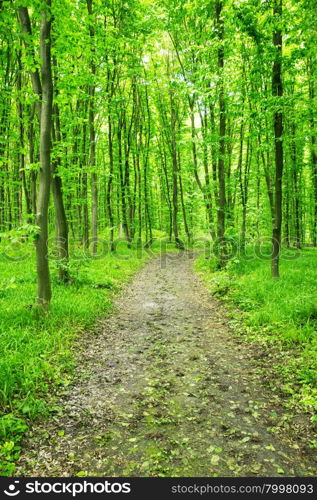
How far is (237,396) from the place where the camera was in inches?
199

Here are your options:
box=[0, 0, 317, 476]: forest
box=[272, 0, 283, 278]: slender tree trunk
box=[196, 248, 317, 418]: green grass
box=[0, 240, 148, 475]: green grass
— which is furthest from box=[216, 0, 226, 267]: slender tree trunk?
box=[0, 240, 148, 475]: green grass

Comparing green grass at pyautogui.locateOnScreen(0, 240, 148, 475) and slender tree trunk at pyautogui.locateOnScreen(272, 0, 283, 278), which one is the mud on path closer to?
green grass at pyautogui.locateOnScreen(0, 240, 148, 475)

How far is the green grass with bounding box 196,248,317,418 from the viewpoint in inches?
215

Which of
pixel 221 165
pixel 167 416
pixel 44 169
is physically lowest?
pixel 167 416

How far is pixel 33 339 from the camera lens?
6.35 m

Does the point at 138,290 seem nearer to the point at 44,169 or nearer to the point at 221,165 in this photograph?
the point at 44,169

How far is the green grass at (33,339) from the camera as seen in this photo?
442cm

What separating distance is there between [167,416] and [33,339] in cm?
334

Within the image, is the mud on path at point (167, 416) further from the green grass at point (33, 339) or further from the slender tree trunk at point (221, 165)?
the slender tree trunk at point (221, 165)

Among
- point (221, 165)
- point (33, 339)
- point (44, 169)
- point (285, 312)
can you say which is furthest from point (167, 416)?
point (221, 165)

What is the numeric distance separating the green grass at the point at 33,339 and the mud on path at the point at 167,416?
0.94 feet

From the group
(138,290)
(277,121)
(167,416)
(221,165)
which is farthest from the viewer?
(221,165)

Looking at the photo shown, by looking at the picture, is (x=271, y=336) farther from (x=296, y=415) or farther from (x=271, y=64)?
(x=271, y=64)

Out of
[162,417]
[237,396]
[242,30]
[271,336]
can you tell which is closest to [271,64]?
[242,30]
